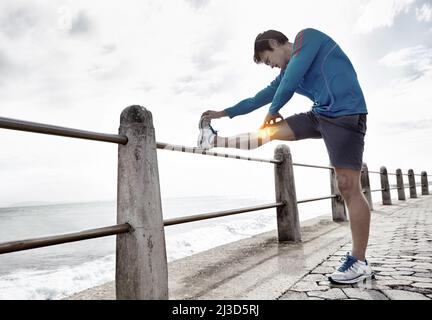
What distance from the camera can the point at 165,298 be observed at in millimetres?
1554

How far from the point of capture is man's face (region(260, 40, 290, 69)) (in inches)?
91.9

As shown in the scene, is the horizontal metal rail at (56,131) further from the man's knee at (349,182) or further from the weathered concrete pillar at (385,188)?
the weathered concrete pillar at (385,188)

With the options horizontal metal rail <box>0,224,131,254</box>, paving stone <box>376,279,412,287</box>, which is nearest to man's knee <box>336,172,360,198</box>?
paving stone <box>376,279,412,287</box>

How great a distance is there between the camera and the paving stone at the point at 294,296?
168 centimetres

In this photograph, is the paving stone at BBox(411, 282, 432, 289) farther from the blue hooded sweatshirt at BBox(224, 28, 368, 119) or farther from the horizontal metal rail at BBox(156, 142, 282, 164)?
the horizontal metal rail at BBox(156, 142, 282, 164)

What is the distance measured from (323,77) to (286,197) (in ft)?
5.56

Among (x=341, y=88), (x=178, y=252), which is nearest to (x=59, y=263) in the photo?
(x=178, y=252)

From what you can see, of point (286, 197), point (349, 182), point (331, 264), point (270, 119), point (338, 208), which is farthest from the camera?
point (338, 208)

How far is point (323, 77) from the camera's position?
6.79 ft

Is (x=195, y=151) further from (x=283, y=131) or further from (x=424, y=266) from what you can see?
(x=424, y=266)

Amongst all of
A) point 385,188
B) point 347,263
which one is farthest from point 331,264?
point 385,188

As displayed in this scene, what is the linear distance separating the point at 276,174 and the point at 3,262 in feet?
27.1

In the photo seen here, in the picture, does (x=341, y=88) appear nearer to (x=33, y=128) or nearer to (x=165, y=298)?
(x=165, y=298)
